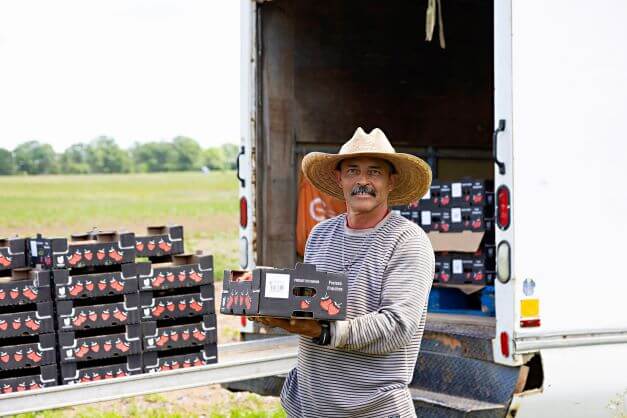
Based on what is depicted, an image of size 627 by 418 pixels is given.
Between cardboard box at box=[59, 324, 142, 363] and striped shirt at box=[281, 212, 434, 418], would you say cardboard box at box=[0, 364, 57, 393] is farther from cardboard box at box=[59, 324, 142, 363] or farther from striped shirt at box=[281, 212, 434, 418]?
striped shirt at box=[281, 212, 434, 418]

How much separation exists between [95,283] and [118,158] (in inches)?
1707

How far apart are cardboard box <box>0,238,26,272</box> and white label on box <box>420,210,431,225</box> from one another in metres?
2.72

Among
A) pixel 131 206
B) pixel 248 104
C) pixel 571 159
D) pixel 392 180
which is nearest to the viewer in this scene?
pixel 392 180

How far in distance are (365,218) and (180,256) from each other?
9.70ft

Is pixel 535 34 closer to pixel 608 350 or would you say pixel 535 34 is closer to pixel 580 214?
pixel 580 214

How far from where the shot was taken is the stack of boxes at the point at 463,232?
6621 mm

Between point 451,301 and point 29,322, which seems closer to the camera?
point 29,322

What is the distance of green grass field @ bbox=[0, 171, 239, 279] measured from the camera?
29.3 m

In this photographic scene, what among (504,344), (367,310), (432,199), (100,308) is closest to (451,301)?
(432,199)

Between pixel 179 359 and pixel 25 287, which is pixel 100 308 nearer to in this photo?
pixel 25 287

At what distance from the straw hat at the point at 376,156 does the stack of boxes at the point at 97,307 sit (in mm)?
2156

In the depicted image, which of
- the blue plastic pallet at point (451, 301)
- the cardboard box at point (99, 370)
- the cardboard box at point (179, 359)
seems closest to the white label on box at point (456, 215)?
the blue plastic pallet at point (451, 301)

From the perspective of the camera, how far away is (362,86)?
26.0ft

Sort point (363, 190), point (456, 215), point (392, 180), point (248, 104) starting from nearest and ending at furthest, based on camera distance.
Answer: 1. point (363, 190)
2. point (392, 180)
3. point (248, 104)
4. point (456, 215)
